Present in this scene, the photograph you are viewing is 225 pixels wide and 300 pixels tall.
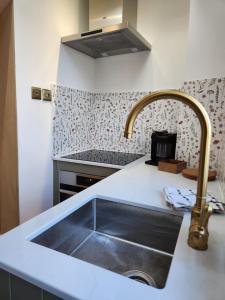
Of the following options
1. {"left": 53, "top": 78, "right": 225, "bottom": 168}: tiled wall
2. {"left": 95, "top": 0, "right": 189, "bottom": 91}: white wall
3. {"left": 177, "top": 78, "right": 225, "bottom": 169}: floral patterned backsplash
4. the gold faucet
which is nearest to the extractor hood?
{"left": 95, "top": 0, "right": 189, "bottom": 91}: white wall

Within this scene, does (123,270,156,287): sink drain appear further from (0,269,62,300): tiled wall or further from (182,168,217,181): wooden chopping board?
Result: (182,168,217,181): wooden chopping board

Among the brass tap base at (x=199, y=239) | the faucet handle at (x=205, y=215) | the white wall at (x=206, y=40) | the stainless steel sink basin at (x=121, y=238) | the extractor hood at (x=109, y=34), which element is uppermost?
the extractor hood at (x=109, y=34)

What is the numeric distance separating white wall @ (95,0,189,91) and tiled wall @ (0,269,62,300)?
1.84 m

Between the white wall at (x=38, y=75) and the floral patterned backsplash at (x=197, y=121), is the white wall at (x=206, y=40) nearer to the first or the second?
the floral patterned backsplash at (x=197, y=121)

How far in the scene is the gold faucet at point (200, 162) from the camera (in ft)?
1.72

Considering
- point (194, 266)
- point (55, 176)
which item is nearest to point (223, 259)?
point (194, 266)

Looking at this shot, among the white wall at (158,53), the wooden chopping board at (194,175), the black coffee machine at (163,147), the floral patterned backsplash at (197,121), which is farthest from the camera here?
the white wall at (158,53)

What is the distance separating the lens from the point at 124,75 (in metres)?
2.15

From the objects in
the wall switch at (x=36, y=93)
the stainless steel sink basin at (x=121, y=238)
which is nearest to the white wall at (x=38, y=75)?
the wall switch at (x=36, y=93)

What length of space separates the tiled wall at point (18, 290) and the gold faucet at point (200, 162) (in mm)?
369

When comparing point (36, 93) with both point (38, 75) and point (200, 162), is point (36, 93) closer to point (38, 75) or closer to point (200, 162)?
point (38, 75)

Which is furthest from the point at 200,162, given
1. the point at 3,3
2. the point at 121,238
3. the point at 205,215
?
the point at 3,3

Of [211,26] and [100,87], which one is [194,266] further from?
[100,87]

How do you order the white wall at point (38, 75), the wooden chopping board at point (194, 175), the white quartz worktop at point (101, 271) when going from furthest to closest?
the white wall at point (38, 75) → the wooden chopping board at point (194, 175) → the white quartz worktop at point (101, 271)
